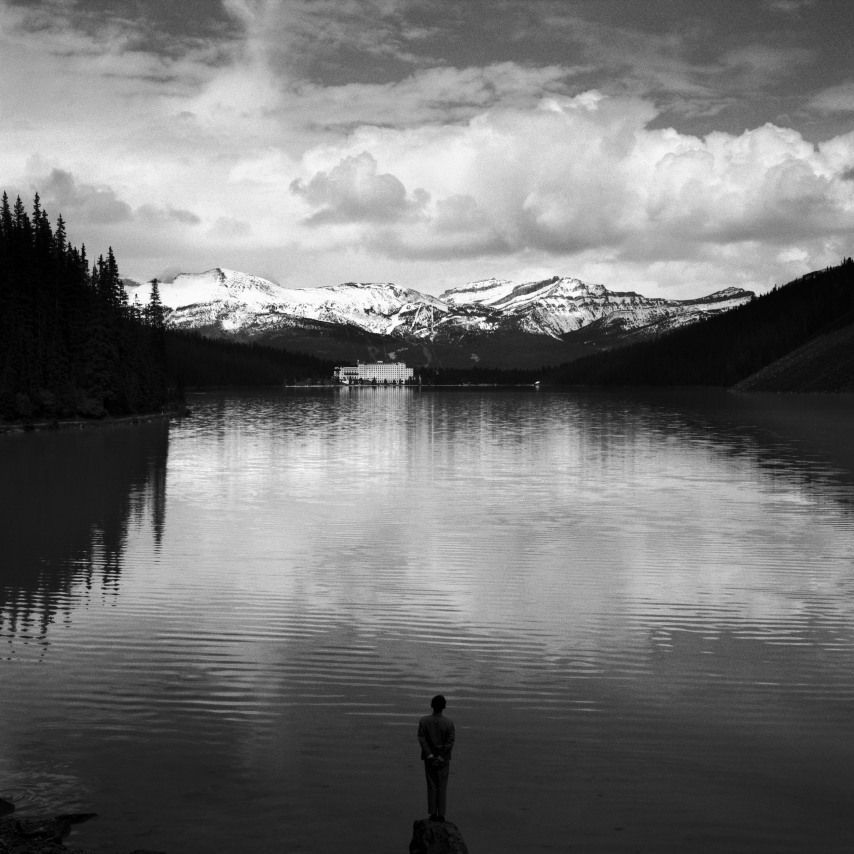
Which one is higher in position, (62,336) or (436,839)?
(62,336)

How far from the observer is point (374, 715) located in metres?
17.4

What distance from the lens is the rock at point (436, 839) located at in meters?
11.7

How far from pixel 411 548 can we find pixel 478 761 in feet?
61.7

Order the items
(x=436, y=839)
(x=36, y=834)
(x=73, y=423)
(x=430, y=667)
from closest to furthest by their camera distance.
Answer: (x=436, y=839)
(x=36, y=834)
(x=430, y=667)
(x=73, y=423)

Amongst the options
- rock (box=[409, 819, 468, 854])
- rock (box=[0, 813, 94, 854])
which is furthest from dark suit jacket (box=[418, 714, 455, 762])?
rock (box=[0, 813, 94, 854])

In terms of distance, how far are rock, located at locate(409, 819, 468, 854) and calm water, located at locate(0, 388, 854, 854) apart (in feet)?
3.17

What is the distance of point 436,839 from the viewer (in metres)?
11.8

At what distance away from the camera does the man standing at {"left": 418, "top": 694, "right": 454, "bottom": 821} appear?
12425 millimetres

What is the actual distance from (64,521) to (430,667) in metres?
24.5

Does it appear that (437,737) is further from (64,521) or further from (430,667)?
(64,521)

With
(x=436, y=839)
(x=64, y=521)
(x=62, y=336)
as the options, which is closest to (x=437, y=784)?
(x=436, y=839)

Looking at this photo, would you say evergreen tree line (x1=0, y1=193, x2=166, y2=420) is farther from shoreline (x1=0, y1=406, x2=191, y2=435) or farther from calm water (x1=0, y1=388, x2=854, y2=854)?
calm water (x1=0, y1=388, x2=854, y2=854)

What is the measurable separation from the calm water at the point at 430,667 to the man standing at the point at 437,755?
2.83 ft

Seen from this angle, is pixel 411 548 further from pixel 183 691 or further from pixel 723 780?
pixel 723 780
